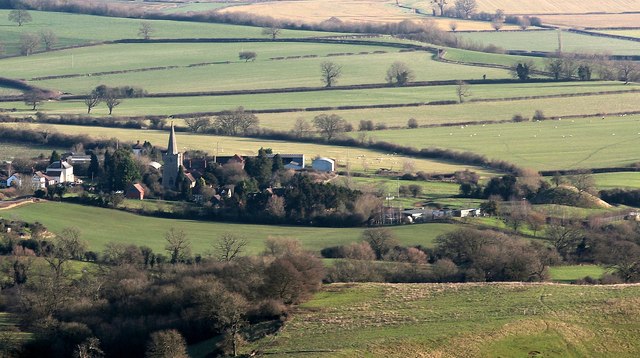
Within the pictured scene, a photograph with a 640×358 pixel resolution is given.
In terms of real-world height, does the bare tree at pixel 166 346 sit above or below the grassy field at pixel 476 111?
below

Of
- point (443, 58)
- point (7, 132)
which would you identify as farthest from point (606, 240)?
point (443, 58)

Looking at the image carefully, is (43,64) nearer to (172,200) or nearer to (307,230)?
(172,200)

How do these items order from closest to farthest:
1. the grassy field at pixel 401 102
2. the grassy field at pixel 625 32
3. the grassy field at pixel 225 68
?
the grassy field at pixel 401 102 → the grassy field at pixel 225 68 → the grassy field at pixel 625 32

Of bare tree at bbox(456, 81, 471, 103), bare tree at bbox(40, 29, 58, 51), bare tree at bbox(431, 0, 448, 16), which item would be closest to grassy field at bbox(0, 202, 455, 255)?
bare tree at bbox(456, 81, 471, 103)

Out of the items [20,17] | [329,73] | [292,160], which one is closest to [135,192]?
[292,160]

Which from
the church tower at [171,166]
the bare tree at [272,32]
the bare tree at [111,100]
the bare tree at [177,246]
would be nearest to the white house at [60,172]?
the church tower at [171,166]

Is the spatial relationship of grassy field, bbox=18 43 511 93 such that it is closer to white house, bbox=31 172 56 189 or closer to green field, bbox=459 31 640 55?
green field, bbox=459 31 640 55

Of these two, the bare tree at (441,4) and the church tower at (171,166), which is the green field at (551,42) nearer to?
the bare tree at (441,4)
